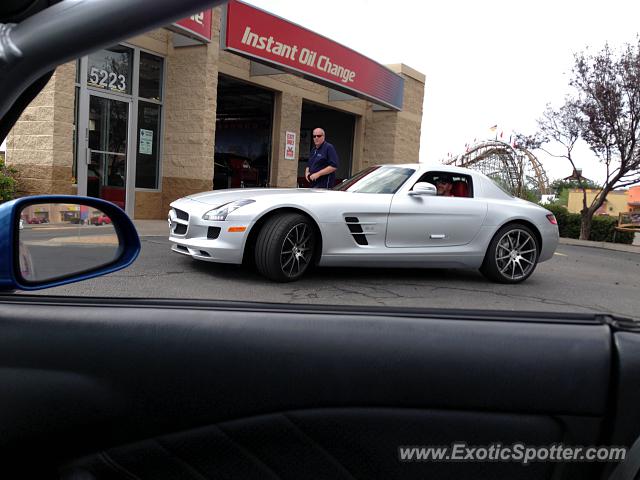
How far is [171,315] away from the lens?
1.29 m

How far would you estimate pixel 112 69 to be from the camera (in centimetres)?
1055

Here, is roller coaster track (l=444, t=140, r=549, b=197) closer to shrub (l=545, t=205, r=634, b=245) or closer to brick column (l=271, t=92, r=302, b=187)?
shrub (l=545, t=205, r=634, b=245)

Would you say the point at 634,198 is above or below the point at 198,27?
below

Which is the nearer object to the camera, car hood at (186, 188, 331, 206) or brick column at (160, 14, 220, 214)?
car hood at (186, 188, 331, 206)

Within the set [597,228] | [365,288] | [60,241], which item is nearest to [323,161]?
[365,288]

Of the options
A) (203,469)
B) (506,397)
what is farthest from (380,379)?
(203,469)

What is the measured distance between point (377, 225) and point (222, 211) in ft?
5.24

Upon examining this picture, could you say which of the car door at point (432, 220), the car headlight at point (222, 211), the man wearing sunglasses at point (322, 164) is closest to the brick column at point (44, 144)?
the man wearing sunglasses at point (322, 164)

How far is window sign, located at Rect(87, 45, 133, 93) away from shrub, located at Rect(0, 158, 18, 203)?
2.24 meters

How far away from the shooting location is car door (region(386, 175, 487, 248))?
558 centimetres

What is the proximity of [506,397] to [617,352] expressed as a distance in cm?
25

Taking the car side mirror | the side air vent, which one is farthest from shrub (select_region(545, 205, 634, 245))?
the side air vent

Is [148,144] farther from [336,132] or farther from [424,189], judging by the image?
[336,132]

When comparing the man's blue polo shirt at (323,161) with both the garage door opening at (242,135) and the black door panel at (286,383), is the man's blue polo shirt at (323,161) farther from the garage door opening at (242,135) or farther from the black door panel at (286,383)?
the garage door opening at (242,135)
